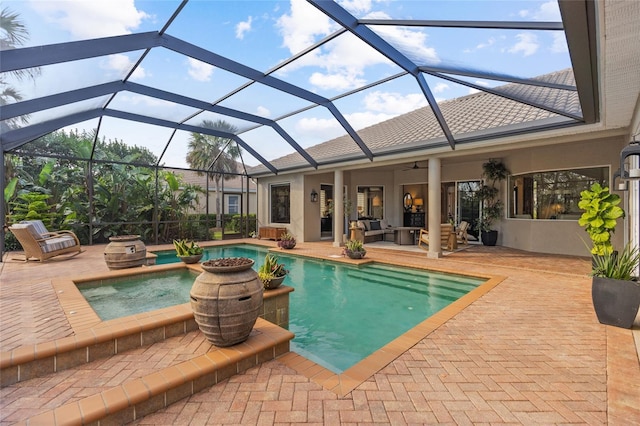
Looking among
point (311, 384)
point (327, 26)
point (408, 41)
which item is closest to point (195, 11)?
point (327, 26)

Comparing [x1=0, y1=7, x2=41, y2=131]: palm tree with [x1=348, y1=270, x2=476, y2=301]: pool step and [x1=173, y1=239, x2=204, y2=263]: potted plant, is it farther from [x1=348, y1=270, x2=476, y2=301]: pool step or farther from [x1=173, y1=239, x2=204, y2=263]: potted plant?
[x1=348, y1=270, x2=476, y2=301]: pool step

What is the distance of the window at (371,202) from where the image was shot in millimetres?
15031

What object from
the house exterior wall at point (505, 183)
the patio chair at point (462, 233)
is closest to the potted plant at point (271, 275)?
the house exterior wall at point (505, 183)

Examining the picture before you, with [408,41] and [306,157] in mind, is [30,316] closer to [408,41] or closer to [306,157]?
[408,41]

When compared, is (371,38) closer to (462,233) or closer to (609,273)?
(609,273)

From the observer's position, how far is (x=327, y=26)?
5.20 meters

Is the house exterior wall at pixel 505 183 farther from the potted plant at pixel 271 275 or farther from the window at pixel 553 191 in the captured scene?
the potted plant at pixel 271 275

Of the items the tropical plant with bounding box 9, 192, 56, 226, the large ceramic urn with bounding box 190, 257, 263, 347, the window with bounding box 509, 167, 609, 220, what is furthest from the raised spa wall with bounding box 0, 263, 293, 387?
the window with bounding box 509, 167, 609, 220

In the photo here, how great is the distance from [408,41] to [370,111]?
309cm

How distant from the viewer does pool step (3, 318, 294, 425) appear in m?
2.15

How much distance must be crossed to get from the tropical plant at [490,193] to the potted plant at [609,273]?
7.17 meters

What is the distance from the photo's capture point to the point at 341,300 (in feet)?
19.0

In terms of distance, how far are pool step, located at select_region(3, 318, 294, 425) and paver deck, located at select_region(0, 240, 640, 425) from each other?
42 mm

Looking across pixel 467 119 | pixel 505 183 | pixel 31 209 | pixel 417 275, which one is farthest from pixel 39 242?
pixel 505 183
